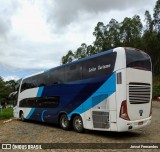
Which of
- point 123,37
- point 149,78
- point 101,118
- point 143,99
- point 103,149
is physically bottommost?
point 103,149

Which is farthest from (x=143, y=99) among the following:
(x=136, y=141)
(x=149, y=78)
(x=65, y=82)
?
(x=65, y=82)

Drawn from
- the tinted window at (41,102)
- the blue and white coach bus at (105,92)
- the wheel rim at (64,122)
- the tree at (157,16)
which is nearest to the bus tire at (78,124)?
the blue and white coach bus at (105,92)

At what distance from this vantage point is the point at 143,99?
44.3 feet

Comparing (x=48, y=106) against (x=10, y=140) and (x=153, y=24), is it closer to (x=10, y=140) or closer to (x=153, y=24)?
(x=10, y=140)

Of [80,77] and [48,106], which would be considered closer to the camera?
[80,77]

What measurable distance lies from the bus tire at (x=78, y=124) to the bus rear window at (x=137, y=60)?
4074 mm

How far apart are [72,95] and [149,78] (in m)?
4.22

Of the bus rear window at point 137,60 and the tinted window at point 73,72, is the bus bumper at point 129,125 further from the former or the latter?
the tinted window at point 73,72

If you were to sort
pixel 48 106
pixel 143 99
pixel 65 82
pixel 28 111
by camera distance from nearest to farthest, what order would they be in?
pixel 143 99
pixel 65 82
pixel 48 106
pixel 28 111

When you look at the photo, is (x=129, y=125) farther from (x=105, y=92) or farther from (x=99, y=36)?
(x=99, y=36)

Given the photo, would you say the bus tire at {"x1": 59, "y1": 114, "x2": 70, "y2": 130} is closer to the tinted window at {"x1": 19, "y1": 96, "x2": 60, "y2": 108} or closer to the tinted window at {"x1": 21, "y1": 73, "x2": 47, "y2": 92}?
the tinted window at {"x1": 19, "y1": 96, "x2": 60, "y2": 108}

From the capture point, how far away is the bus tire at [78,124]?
15.0 meters

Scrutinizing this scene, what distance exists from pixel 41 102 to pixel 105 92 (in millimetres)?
7106

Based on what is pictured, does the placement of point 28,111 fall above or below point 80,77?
below
